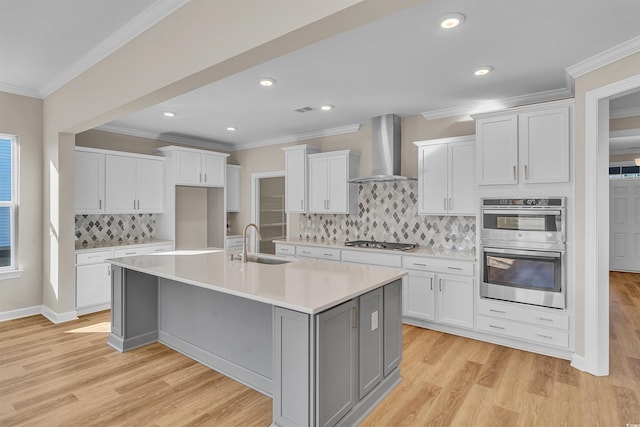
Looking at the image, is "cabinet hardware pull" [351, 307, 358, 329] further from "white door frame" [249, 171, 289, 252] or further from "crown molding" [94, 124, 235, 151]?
"crown molding" [94, 124, 235, 151]

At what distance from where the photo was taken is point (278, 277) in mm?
2613

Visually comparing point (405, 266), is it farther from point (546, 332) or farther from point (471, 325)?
point (546, 332)

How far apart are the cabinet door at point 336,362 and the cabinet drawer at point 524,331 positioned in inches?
76.9

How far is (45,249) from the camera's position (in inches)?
170

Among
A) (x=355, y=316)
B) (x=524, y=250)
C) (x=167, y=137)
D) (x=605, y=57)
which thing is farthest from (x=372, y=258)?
(x=167, y=137)

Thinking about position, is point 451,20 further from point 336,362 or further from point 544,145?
point 336,362

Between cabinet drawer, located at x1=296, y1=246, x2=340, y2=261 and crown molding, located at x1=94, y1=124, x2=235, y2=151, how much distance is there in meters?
2.87

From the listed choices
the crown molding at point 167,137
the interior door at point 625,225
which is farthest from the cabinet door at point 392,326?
the interior door at point 625,225

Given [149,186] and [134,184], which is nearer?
[134,184]

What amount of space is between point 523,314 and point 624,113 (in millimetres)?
2533

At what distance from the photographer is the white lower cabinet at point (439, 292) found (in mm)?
3736

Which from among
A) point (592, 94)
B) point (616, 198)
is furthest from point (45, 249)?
point (616, 198)

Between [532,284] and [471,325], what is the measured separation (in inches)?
29.3

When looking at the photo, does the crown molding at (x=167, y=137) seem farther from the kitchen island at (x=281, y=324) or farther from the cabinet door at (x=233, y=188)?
the kitchen island at (x=281, y=324)
